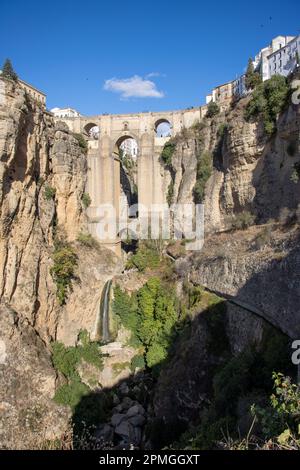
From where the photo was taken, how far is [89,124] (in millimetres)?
27781

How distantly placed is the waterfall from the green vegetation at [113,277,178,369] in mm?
778

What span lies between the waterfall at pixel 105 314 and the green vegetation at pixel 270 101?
12.7 metres

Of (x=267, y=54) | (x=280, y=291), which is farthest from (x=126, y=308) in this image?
(x=267, y=54)

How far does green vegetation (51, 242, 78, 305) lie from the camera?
20.9 meters

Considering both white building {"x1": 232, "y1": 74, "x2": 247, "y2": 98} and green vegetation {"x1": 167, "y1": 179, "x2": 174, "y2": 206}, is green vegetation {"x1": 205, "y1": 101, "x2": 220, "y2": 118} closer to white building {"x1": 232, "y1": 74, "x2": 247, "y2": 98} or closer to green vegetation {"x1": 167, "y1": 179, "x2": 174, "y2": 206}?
white building {"x1": 232, "y1": 74, "x2": 247, "y2": 98}

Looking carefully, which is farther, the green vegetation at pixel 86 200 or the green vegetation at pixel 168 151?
the green vegetation at pixel 86 200

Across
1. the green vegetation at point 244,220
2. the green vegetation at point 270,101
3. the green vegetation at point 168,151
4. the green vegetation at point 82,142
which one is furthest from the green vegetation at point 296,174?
the green vegetation at point 82,142

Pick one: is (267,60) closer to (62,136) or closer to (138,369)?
(62,136)

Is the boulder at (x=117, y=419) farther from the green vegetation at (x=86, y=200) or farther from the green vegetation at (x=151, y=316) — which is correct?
the green vegetation at (x=86, y=200)

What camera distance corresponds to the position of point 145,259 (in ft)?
76.9

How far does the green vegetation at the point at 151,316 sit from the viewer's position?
18062mm

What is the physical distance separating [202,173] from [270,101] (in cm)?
648

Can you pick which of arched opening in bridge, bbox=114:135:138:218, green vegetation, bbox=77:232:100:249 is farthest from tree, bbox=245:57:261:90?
green vegetation, bbox=77:232:100:249
